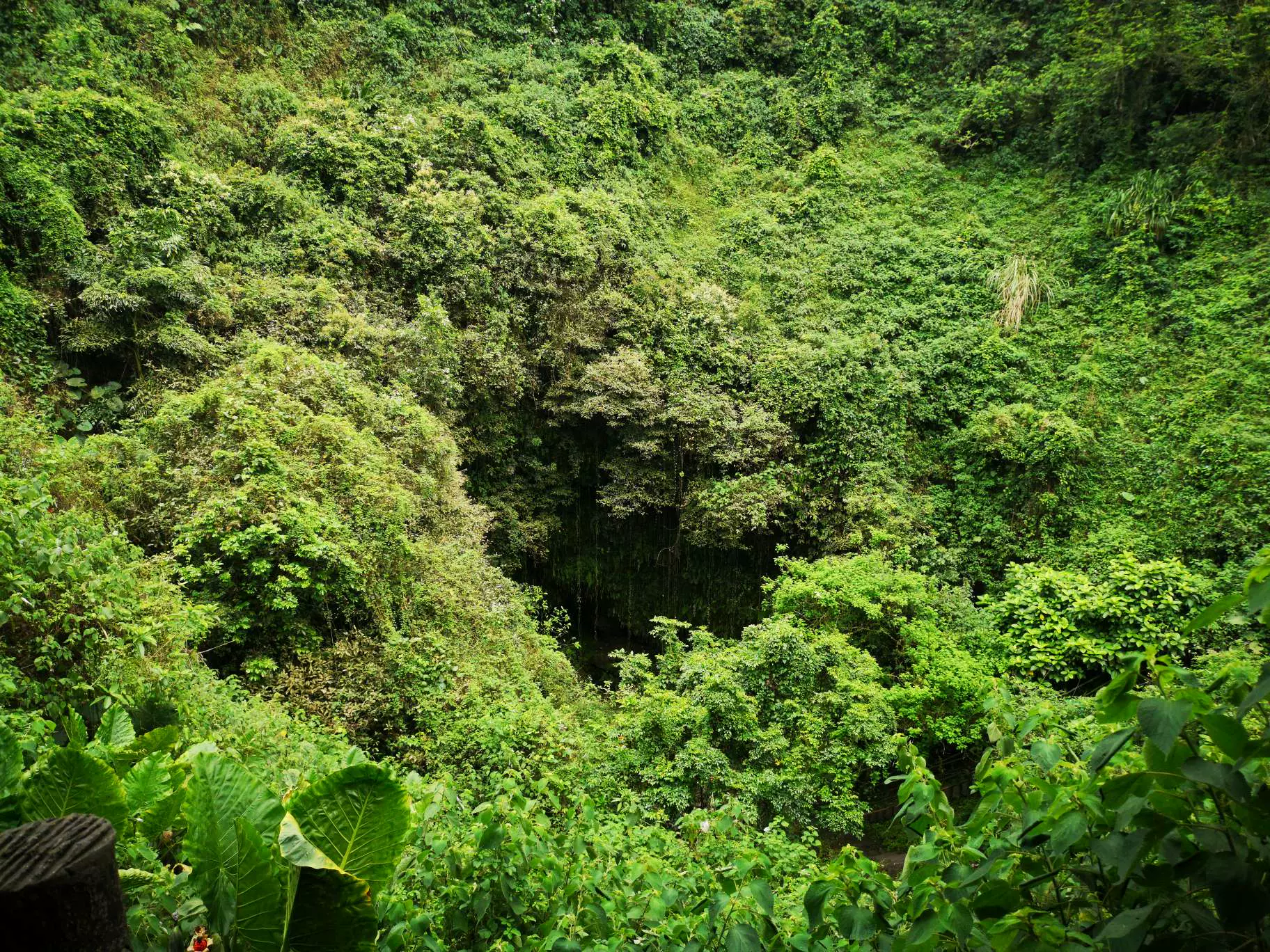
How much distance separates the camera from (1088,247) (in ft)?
40.2

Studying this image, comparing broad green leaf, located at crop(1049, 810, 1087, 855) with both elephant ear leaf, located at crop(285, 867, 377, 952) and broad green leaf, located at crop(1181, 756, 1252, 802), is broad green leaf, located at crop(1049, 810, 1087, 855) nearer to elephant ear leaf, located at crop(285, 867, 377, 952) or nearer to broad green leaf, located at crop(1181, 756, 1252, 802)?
broad green leaf, located at crop(1181, 756, 1252, 802)

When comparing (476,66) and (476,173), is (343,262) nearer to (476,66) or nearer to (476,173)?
(476,173)

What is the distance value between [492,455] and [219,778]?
9.54m

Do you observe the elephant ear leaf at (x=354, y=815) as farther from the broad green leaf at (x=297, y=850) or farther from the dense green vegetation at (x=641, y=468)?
the broad green leaf at (x=297, y=850)

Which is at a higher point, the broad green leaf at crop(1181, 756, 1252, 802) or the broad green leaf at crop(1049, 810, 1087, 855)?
the broad green leaf at crop(1181, 756, 1252, 802)

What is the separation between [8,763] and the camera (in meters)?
1.66

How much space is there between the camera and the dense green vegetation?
Answer: 1.57 metres

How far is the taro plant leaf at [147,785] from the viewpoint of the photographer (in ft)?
6.07

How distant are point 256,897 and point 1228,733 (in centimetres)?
184

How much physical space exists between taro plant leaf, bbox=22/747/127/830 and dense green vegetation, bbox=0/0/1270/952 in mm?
13

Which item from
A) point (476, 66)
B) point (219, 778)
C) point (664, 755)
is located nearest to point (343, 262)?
point (476, 66)

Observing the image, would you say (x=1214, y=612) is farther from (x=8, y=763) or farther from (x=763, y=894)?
(x=8, y=763)

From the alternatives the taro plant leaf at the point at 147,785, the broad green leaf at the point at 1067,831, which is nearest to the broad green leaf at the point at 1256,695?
the broad green leaf at the point at 1067,831

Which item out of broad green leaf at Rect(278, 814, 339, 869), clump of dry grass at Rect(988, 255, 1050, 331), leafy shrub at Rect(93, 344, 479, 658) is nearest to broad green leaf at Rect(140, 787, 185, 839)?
broad green leaf at Rect(278, 814, 339, 869)
